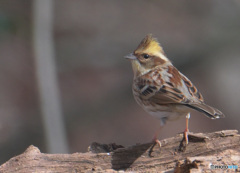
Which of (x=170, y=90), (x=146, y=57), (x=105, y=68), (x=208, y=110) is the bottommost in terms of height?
(x=208, y=110)

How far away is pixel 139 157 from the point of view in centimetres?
527

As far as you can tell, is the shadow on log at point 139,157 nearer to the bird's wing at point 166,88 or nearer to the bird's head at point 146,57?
the bird's wing at point 166,88

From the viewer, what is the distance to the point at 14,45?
1378 centimetres

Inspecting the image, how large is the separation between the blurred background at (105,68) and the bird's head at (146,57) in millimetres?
5061

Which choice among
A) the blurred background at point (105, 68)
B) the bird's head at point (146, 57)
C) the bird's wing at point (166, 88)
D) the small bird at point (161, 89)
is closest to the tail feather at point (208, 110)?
the small bird at point (161, 89)

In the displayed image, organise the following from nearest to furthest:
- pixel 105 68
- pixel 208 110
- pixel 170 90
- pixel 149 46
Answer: pixel 208 110, pixel 170 90, pixel 149 46, pixel 105 68

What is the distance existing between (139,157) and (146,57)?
172 cm

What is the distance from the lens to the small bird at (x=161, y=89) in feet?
18.2

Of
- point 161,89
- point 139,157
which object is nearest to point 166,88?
point 161,89

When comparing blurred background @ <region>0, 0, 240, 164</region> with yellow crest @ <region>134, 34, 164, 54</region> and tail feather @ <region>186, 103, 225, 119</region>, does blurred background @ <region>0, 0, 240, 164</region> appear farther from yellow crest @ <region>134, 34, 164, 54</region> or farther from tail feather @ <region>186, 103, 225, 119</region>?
tail feather @ <region>186, 103, 225, 119</region>

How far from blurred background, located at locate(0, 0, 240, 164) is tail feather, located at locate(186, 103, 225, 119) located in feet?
20.4

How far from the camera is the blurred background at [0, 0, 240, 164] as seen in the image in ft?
39.4

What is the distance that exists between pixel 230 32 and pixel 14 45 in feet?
19.4

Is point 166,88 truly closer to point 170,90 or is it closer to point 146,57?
point 170,90
